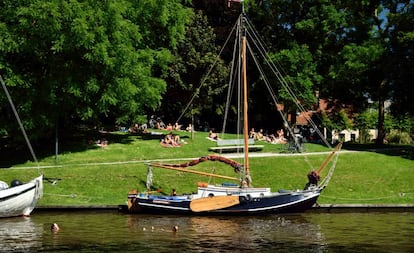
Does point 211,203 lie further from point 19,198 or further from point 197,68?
point 197,68

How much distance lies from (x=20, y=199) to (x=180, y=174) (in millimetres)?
12483

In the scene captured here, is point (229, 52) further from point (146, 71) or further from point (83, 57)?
point (83, 57)

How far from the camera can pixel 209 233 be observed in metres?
29.4

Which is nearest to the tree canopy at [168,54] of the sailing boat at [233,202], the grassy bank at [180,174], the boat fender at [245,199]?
the grassy bank at [180,174]

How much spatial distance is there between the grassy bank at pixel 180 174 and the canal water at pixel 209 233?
158 inches

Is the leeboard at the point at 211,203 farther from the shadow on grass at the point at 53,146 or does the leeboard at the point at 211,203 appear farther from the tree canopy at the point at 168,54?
the shadow on grass at the point at 53,146

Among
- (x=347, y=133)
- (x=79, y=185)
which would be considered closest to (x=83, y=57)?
(x=79, y=185)

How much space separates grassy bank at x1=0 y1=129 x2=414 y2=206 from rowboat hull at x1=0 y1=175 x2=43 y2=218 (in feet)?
8.43

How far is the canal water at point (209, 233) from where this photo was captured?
1008 inches

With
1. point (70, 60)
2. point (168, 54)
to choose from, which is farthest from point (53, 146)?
point (168, 54)

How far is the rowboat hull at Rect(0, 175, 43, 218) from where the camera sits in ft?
110

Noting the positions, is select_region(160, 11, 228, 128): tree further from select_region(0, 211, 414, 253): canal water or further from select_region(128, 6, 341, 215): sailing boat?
select_region(0, 211, 414, 253): canal water

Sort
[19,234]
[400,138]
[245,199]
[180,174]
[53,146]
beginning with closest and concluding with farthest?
[19,234] < [245,199] < [180,174] < [53,146] < [400,138]

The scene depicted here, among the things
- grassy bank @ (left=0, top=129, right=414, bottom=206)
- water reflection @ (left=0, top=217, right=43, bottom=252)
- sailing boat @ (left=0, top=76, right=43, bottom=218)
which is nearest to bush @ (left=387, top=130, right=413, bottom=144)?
grassy bank @ (left=0, top=129, right=414, bottom=206)
